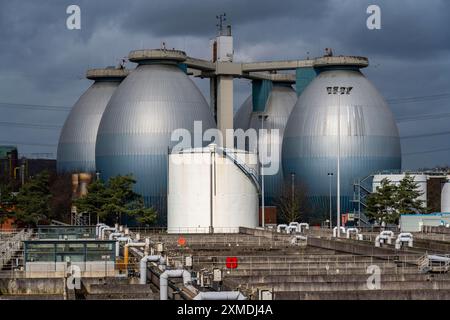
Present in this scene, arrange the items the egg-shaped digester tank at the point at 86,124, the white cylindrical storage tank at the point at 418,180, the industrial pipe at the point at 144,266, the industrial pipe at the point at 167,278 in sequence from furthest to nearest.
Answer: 1. the egg-shaped digester tank at the point at 86,124
2. the white cylindrical storage tank at the point at 418,180
3. the industrial pipe at the point at 144,266
4. the industrial pipe at the point at 167,278

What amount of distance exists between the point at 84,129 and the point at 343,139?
138 feet

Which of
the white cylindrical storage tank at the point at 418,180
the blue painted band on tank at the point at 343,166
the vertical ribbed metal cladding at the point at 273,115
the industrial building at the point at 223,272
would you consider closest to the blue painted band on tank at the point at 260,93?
the vertical ribbed metal cladding at the point at 273,115

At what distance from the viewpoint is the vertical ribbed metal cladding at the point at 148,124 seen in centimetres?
13725

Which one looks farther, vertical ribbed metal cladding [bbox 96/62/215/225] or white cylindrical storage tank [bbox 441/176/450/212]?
vertical ribbed metal cladding [bbox 96/62/215/225]

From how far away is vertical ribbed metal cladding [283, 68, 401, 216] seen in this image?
478 ft

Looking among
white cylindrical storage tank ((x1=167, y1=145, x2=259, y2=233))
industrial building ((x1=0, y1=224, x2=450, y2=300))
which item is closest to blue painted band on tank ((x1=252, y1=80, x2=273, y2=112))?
white cylindrical storage tank ((x1=167, y1=145, x2=259, y2=233))

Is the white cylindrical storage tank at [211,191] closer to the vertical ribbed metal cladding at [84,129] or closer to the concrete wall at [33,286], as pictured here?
the concrete wall at [33,286]

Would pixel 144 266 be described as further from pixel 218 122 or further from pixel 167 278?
pixel 218 122

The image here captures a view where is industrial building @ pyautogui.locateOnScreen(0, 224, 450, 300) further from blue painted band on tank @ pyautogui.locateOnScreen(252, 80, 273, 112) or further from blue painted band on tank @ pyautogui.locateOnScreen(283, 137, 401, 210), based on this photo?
blue painted band on tank @ pyautogui.locateOnScreen(252, 80, 273, 112)

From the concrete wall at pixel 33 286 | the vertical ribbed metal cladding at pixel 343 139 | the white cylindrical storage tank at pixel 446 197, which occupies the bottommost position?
the concrete wall at pixel 33 286

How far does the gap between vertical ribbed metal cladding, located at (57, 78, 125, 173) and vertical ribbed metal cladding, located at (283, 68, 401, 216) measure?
31232 mm

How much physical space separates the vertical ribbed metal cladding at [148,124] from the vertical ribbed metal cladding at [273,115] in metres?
23.3

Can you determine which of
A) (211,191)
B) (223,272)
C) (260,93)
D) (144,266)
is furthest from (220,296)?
(260,93)
